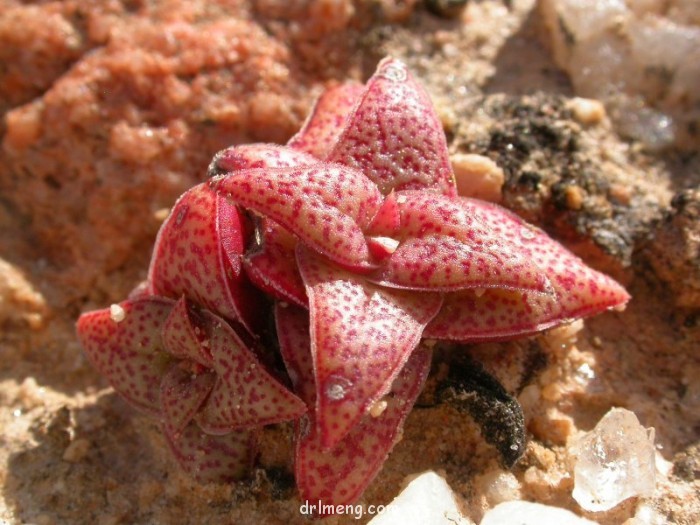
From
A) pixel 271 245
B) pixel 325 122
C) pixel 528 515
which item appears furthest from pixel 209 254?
pixel 528 515

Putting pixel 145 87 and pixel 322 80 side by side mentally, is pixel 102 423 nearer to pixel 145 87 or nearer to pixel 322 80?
pixel 145 87

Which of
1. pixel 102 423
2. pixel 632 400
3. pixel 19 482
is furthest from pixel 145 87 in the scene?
pixel 632 400

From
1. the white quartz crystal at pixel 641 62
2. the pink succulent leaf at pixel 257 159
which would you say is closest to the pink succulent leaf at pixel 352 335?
the pink succulent leaf at pixel 257 159

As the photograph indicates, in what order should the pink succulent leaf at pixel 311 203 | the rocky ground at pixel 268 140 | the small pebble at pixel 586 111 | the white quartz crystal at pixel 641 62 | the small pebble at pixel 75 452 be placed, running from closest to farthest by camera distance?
the pink succulent leaf at pixel 311 203 → the rocky ground at pixel 268 140 → the small pebble at pixel 75 452 → the small pebble at pixel 586 111 → the white quartz crystal at pixel 641 62

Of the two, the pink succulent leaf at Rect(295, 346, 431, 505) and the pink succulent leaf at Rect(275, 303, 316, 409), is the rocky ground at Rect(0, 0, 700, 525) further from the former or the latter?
the pink succulent leaf at Rect(275, 303, 316, 409)

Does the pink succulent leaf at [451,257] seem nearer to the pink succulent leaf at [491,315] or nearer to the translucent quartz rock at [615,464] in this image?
the pink succulent leaf at [491,315]

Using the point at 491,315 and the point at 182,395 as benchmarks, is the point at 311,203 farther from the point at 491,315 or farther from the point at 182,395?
the point at 182,395

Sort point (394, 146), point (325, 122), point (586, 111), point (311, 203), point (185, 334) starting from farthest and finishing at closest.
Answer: point (586, 111)
point (325, 122)
point (394, 146)
point (185, 334)
point (311, 203)

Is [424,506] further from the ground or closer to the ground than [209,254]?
closer to the ground

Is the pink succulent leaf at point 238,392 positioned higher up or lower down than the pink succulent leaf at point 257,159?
lower down
